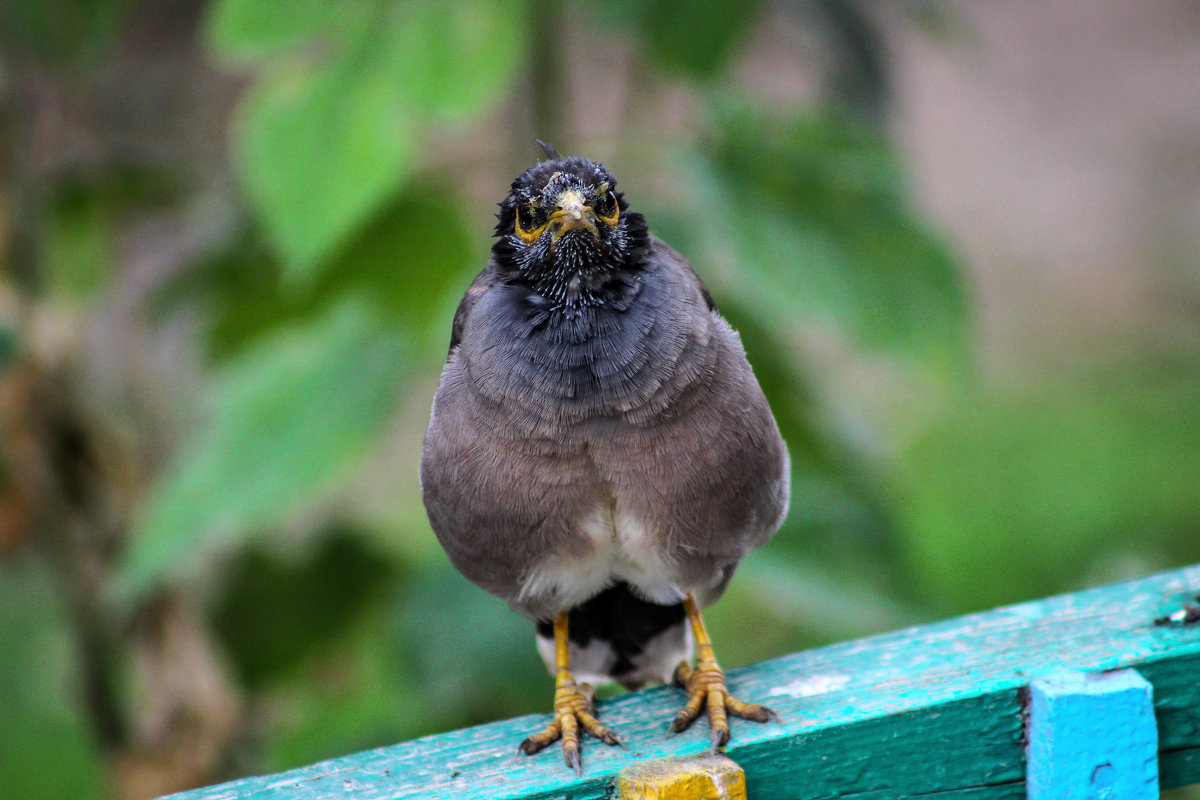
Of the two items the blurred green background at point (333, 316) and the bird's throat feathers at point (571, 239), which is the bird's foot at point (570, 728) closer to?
the bird's throat feathers at point (571, 239)

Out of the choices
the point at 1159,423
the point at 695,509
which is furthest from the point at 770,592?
the point at 1159,423

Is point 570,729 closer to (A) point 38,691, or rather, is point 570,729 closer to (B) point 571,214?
(B) point 571,214

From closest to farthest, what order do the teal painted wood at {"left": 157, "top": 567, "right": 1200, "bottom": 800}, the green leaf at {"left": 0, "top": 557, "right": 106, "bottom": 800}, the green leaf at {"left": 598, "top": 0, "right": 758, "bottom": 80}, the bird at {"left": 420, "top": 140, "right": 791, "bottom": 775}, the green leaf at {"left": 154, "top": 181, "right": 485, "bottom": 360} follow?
the teal painted wood at {"left": 157, "top": 567, "right": 1200, "bottom": 800} → the bird at {"left": 420, "top": 140, "right": 791, "bottom": 775} → the green leaf at {"left": 598, "top": 0, "right": 758, "bottom": 80} → the green leaf at {"left": 154, "top": 181, "right": 485, "bottom": 360} → the green leaf at {"left": 0, "top": 557, "right": 106, "bottom": 800}

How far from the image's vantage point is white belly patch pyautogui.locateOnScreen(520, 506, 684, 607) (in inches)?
81.7

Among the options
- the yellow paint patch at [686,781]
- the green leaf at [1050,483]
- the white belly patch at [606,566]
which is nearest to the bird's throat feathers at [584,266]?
the white belly patch at [606,566]

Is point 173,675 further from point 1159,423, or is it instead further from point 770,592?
point 1159,423

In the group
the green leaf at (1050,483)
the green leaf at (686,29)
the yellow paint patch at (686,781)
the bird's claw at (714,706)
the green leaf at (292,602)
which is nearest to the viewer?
the yellow paint patch at (686,781)

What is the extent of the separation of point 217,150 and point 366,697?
1998 mm

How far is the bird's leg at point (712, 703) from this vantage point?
1927mm

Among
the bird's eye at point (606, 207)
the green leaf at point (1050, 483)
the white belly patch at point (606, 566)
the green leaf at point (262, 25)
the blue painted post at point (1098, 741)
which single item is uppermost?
the green leaf at point (1050, 483)

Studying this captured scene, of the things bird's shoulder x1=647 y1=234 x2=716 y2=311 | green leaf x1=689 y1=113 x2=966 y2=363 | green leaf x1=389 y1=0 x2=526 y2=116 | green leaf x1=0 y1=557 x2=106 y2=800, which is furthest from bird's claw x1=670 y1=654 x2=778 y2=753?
green leaf x1=0 y1=557 x2=106 y2=800

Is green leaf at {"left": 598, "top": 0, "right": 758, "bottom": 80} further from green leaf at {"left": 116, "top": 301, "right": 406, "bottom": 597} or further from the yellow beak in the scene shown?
the yellow beak

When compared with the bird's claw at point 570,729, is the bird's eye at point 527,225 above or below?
above

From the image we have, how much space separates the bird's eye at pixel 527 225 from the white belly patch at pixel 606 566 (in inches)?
17.6
